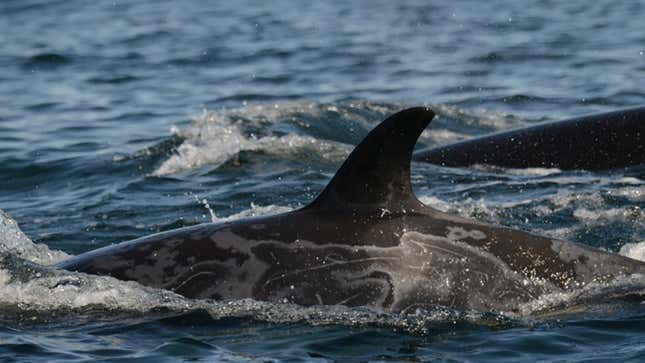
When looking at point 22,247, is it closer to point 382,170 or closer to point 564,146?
point 382,170

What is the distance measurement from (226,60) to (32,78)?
392 centimetres

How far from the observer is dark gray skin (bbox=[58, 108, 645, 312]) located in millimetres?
8453

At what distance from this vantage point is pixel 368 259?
8508 millimetres

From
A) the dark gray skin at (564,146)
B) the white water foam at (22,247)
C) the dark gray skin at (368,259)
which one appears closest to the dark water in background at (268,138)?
the white water foam at (22,247)

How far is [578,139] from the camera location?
14.7 m

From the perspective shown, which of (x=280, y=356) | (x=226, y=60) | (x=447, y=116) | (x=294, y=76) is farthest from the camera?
(x=226, y=60)

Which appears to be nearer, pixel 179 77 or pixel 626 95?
pixel 626 95

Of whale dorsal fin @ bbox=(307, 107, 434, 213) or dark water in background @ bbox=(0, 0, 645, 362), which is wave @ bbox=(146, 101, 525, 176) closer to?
dark water in background @ bbox=(0, 0, 645, 362)

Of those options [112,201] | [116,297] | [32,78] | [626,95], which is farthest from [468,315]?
[32,78]

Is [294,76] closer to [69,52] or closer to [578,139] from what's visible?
[69,52]

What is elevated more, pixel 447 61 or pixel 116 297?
pixel 447 61

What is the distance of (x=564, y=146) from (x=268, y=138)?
393 centimetres

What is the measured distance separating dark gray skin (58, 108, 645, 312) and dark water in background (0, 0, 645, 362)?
0.13 metres

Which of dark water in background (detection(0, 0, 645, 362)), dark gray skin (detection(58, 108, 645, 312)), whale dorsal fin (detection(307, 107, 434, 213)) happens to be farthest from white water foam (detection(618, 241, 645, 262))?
whale dorsal fin (detection(307, 107, 434, 213))
